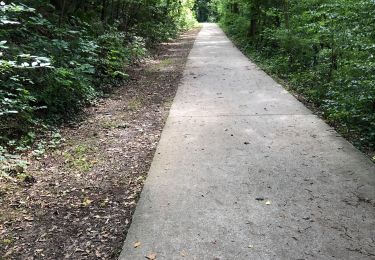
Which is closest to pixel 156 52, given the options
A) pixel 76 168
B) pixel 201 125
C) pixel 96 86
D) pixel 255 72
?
pixel 255 72

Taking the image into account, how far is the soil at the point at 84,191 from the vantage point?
10.5 ft

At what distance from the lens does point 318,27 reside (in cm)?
830

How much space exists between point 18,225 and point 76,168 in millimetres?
1280

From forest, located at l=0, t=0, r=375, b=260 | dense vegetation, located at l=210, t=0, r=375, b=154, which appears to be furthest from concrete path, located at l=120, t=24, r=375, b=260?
dense vegetation, located at l=210, t=0, r=375, b=154

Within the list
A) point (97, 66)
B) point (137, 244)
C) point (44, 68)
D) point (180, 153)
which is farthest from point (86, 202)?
point (97, 66)

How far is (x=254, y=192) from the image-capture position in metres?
3.93

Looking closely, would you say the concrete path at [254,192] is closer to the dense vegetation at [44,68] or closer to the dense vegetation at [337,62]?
the dense vegetation at [337,62]

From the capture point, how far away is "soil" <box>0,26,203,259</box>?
3.20 m

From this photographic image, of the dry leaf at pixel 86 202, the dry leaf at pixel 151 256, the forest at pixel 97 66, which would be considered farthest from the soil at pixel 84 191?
the forest at pixel 97 66

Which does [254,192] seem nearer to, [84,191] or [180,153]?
[180,153]

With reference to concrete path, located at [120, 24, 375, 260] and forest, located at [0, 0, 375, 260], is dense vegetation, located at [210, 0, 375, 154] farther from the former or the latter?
concrete path, located at [120, 24, 375, 260]

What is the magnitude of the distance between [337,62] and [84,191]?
696 cm

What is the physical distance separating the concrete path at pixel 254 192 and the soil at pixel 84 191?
233 mm

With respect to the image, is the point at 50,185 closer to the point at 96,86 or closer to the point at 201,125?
the point at 201,125
